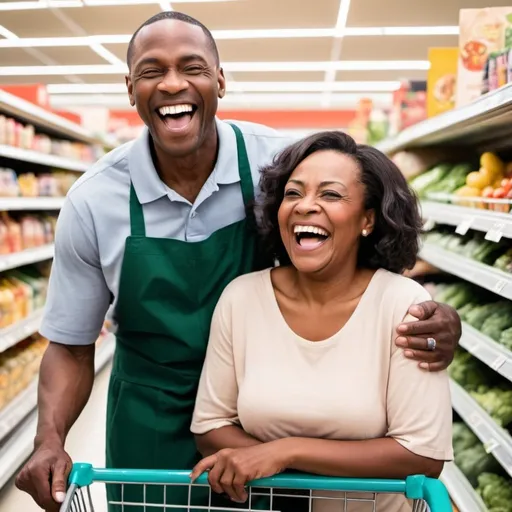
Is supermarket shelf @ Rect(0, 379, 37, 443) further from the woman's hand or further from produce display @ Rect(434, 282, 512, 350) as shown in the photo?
the woman's hand

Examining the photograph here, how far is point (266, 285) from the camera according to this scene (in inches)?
63.2

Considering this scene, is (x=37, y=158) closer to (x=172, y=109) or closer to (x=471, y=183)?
(x=471, y=183)

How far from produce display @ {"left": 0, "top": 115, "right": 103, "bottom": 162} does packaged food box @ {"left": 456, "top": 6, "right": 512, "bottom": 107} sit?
275 centimetres

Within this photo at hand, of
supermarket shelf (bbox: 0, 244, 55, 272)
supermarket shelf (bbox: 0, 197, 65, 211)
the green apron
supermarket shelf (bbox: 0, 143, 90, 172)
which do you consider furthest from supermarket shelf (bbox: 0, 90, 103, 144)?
the green apron

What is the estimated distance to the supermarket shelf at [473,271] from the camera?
103 inches

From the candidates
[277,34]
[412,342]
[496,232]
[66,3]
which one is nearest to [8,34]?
[66,3]

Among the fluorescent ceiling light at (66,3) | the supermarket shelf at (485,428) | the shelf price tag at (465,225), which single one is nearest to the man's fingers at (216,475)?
the supermarket shelf at (485,428)

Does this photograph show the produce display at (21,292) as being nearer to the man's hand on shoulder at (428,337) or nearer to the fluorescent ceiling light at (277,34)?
the man's hand on shoulder at (428,337)

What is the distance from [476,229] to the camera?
3.22m

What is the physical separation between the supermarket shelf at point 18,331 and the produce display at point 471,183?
2.57 m

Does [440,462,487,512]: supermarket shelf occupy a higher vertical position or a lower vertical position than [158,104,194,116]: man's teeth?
lower

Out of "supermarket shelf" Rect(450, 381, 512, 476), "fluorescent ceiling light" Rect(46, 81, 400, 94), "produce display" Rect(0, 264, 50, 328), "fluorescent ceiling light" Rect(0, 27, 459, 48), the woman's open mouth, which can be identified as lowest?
"supermarket shelf" Rect(450, 381, 512, 476)

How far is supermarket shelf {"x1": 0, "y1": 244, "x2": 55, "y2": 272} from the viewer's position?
4.08m

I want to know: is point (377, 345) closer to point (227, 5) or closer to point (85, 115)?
point (227, 5)
